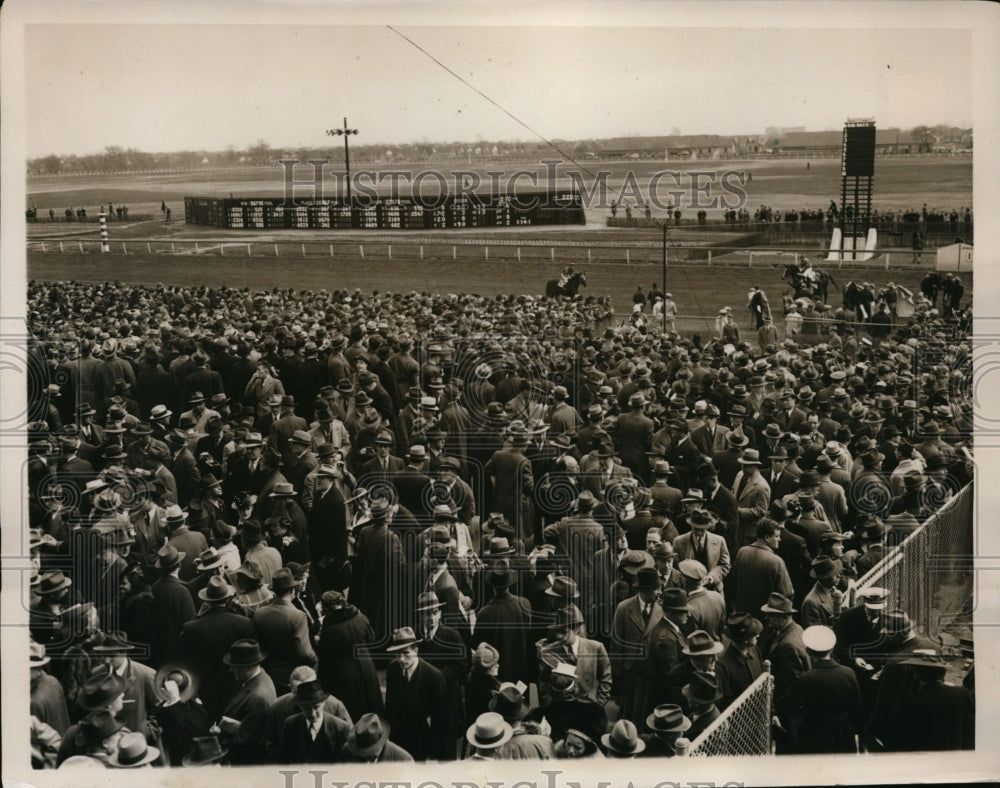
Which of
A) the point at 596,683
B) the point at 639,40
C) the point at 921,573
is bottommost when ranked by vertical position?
the point at 596,683

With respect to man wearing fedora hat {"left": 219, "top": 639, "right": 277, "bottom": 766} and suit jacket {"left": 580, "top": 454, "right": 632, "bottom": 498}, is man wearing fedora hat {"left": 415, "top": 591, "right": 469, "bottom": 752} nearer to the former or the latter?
man wearing fedora hat {"left": 219, "top": 639, "right": 277, "bottom": 766}

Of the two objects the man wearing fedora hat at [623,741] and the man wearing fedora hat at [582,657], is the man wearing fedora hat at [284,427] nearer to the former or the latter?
the man wearing fedora hat at [582,657]

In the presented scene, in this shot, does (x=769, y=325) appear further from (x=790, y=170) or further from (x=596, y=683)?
(x=596, y=683)

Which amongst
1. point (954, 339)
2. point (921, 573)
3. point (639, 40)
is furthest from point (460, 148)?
point (921, 573)

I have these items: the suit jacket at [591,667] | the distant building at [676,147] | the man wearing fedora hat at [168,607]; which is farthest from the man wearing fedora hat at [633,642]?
the distant building at [676,147]

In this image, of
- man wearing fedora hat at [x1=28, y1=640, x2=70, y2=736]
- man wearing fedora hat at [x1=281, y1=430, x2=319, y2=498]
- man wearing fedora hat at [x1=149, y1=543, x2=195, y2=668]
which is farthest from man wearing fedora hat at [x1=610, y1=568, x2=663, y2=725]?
man wearing fedora hat at [x1=28, y1=640, x2=70, y2=736]

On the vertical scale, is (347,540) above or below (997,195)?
below

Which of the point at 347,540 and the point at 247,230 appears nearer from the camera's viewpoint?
the point at 347,540
